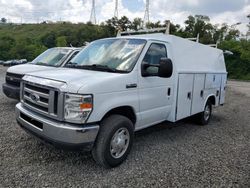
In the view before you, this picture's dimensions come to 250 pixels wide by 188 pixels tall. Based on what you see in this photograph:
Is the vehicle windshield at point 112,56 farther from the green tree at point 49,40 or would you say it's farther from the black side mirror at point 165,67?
the green tree at point 49,40

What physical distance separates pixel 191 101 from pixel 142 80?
202 cm

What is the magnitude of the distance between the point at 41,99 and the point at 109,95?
102 centimetres

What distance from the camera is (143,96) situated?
4.17 m

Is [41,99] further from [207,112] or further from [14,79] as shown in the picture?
[207,112]

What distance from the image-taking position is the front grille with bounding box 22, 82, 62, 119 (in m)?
3.30

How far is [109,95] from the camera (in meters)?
3.52

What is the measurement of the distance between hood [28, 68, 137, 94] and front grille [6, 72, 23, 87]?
3168 mm

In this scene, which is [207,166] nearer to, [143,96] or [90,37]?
[143,96]

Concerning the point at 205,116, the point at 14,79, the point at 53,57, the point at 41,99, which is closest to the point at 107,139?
the point at 41,99

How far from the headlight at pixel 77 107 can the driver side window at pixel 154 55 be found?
1.43m

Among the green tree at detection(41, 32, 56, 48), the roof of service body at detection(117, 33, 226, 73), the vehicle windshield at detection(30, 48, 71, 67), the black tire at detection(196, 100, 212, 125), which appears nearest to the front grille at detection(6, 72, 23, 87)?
the vehicle windshield at detection(30, 48, 71, 67)

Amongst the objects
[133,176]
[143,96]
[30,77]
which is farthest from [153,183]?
[30,77]

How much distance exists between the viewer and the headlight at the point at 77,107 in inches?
125

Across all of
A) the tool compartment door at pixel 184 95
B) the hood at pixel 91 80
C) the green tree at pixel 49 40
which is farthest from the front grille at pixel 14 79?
the green tree at pixel 49 40
